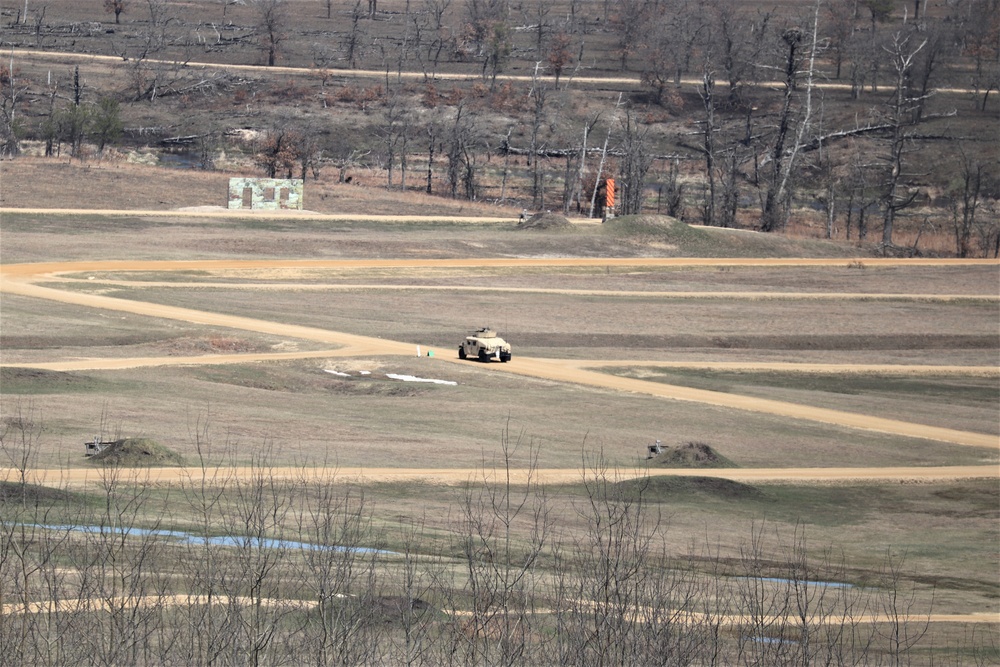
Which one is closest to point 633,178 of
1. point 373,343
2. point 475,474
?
point 373,343

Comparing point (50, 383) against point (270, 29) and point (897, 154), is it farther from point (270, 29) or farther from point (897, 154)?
point (270, 29)

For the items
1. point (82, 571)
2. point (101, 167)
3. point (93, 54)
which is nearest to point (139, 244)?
point (101, 167)

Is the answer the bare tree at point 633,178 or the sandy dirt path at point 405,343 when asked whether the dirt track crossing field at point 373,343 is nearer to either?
the sandy dirt path at point 405,343

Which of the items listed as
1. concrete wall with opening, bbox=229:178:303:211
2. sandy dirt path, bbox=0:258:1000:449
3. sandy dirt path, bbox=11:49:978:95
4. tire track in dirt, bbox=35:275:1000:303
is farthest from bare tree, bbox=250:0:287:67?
tire track in dirt, bbox=35:275:1000:303

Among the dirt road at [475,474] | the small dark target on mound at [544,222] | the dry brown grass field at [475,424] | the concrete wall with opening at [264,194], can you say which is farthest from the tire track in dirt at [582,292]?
the dirt road at [475,474]

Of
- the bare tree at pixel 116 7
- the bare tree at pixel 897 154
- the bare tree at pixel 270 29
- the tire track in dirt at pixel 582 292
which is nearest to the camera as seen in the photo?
the tire track in dirt at pixel 582 292
